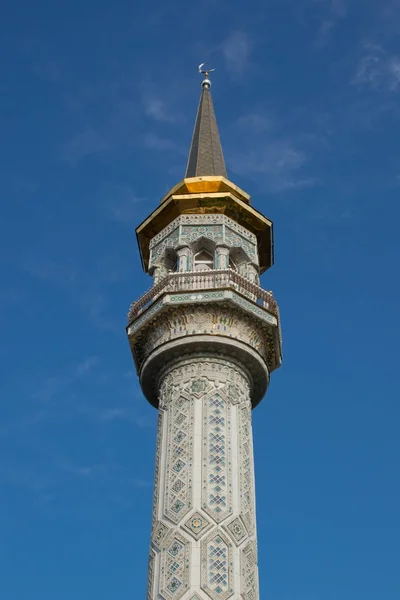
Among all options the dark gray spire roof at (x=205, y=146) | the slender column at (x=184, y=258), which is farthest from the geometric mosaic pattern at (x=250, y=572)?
the dark gray spire roof at (x=205, y=146)

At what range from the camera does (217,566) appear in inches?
580

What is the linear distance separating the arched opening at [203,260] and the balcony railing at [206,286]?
5.09ft

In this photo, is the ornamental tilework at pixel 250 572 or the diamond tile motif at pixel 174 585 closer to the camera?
the diamond tile motif at pixel 174 585

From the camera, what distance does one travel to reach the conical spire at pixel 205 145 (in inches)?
850

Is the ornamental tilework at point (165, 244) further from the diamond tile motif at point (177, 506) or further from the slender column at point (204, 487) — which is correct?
the diamond tile motif at point (177, 506)

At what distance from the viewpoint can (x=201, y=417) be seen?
656 inches

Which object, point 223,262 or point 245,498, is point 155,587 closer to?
point 245,498

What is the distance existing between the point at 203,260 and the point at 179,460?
5.41 m

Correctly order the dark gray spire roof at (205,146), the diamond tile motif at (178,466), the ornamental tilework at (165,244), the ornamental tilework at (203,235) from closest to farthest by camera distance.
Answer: the diamond tile motif at (178,466)
the ornamental tilework at (203,235)
the ornamental tilework at (165,244)
the dark gray spire roof at (205,146)

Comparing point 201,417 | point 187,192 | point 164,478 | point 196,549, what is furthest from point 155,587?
point 187,192

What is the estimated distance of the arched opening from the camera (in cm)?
2000

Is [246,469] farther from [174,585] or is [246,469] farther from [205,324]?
[205,324]

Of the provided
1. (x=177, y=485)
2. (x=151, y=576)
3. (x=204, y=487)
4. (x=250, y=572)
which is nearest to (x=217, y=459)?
(x=204, y=487)

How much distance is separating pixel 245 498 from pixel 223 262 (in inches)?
203
